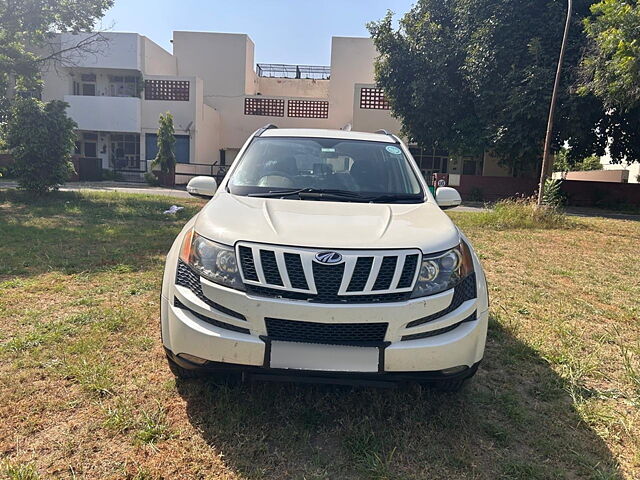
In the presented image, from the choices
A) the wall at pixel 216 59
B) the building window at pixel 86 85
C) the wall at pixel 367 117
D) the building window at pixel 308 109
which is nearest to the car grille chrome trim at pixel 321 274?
the wall at pixel 367 117

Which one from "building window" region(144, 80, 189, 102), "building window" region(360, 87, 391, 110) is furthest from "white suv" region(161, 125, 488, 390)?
"building window" region(144, 80, 189, 102)

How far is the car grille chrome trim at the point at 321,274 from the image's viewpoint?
7.15ft

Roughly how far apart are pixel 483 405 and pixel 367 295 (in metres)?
1.21

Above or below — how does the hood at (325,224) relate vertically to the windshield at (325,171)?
below

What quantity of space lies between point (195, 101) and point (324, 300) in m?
26.2

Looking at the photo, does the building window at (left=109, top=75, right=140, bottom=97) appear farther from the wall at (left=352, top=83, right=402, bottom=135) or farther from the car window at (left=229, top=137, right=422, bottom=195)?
the car window at (left=229, top=137, right=422, bottom=195)

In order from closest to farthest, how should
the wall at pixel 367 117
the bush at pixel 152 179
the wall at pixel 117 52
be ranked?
the bush at pixel 152 179
the wall at pixel 367 117
the wall at pixel 117 52

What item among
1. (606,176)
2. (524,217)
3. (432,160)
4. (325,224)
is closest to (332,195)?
(325,224)

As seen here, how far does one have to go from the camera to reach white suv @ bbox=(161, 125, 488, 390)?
216 centimetres

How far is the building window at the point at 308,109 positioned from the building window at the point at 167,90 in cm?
661

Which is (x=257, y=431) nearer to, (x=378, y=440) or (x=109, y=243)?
(x=378, y=440)

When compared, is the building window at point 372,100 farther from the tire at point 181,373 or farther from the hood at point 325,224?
the tire at point 181,373

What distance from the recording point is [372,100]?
26.3 meters

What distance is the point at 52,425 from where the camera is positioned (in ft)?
7.79
